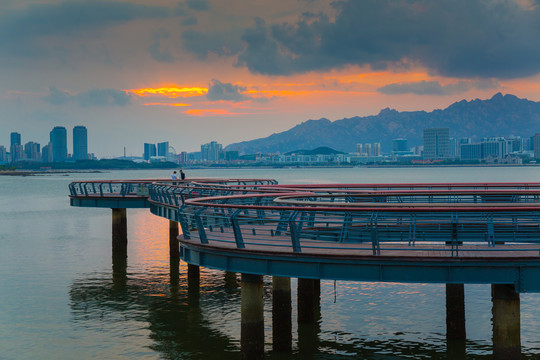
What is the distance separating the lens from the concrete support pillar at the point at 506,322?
1386 cm

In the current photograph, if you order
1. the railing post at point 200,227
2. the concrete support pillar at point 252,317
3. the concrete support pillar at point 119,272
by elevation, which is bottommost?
the concrete support pillar at point 119,272

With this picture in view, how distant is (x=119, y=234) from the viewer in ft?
139

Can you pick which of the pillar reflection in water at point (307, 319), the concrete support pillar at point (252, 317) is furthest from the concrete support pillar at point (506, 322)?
the pillar reflection in water at point (307, 319)

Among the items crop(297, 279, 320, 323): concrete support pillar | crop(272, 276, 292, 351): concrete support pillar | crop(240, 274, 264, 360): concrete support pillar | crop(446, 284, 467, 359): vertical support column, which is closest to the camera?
crop(240, 274, 264, 360): concrete support pillar

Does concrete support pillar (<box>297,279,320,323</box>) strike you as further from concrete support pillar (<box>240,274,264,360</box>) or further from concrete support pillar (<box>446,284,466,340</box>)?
concrete support pillar (<box>240,274,264,360</box>)

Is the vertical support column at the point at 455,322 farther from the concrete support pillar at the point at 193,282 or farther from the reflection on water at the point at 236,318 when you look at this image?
the concrete support pillar at the point at 193,282

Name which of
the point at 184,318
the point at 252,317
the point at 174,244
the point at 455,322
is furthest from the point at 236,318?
the point at 174,244

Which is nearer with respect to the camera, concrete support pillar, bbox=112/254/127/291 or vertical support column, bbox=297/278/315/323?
vertical support column, bbox=297/278/315/323

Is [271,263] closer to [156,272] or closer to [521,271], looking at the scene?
[521,271]

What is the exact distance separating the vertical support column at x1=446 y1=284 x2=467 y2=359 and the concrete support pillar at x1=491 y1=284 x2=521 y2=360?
6.67 meters

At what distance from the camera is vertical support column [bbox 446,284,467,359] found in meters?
21.0

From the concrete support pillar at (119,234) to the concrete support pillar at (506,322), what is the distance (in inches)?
A: 1242

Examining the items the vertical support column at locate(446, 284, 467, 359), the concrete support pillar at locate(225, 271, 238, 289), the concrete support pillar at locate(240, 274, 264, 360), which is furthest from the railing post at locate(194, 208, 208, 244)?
the concrete support pillar at locate(225, 271, 238, 289)

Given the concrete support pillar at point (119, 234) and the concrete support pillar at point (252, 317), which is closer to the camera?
the concrete support pillar at point (252, 317)
